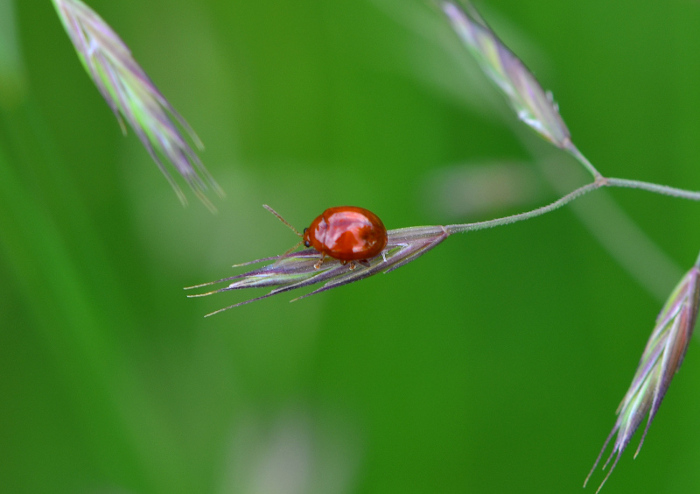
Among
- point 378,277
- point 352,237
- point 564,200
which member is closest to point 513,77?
point 564,200

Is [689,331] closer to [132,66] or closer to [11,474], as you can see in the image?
[132,66]

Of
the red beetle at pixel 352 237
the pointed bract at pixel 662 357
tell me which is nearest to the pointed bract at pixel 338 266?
the red beetle at pixel 352 237

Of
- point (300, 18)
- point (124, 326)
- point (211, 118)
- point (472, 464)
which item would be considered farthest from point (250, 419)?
point (300, 18)

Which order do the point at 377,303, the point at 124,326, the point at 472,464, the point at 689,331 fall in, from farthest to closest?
the point at 377,303 → the point at 472,464 → the point at 124,326 → the point at 689,331

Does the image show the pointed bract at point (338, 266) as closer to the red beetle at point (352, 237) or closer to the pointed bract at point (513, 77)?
the red beetle at point (352, 237)

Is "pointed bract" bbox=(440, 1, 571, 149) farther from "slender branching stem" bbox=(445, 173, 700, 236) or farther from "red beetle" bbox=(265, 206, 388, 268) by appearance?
"red beetle" bbox=(265, 206, 388, 268)

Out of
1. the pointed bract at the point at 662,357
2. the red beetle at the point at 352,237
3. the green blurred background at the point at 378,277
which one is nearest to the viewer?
the pointed bract at the point at 662,357

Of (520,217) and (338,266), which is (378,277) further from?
(520,217)
